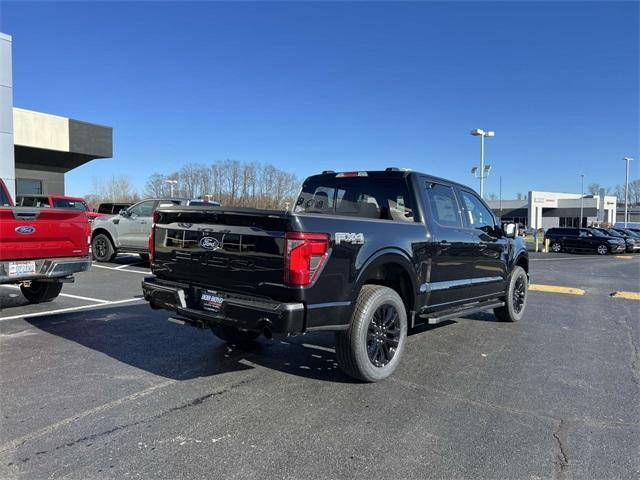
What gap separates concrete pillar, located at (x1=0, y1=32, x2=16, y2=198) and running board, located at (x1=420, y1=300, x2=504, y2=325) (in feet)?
55.0

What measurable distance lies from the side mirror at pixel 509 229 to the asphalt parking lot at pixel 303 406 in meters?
1.40

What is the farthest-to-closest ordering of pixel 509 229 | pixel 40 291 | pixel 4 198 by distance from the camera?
pixel 40 291 → pixel 4 198 → pixel 509 229

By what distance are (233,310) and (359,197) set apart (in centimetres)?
231

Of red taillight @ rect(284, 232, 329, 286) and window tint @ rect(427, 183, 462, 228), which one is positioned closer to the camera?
red taillight @ rect(284, 232, 329, 286)

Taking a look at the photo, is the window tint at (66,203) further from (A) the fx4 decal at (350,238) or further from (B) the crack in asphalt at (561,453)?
(B) the crack in asphalt at (561,453)

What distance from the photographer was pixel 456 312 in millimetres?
5852

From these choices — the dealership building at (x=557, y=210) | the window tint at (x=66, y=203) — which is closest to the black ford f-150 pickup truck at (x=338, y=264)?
the window tint at (x=66, y=203)

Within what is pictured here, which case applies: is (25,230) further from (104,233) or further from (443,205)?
(104,233)

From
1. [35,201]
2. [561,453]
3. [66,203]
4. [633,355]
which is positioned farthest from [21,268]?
[35,201]

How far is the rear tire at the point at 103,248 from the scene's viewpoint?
13.7 m

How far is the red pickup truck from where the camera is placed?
664 centimetres

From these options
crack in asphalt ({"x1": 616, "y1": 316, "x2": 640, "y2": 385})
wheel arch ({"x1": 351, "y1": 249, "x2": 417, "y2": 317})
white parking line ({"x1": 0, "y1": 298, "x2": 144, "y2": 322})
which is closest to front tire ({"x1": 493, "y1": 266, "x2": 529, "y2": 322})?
crack in asphalt ({"x1": 616, "y1": 316, "x2": 640, "y2": 385})

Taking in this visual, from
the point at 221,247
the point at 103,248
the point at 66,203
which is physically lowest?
the point at 103,248

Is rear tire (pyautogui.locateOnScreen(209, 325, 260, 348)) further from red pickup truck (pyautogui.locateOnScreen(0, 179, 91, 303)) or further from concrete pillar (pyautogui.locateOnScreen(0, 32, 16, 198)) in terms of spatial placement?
concrete pillar (pyautogui.locateOnScreen(0, 32, 16, 198))
